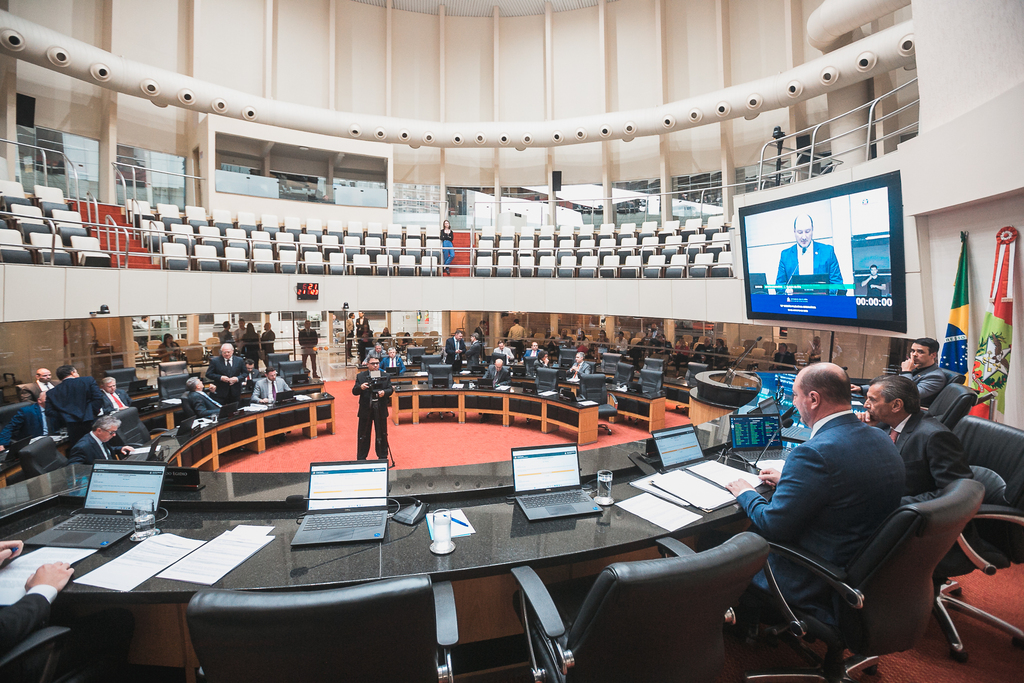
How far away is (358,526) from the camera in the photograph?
8.02 feet

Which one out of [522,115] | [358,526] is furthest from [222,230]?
[358,526]

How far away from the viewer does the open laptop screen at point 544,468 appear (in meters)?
2.82

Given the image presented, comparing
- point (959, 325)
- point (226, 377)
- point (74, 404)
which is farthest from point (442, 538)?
point (226, 377)

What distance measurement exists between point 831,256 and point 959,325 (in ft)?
5.85

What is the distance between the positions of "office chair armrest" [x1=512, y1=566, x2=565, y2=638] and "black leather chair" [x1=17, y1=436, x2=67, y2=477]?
454 cm

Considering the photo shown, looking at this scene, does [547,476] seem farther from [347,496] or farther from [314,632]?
[314,632]

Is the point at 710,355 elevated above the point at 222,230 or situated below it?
below

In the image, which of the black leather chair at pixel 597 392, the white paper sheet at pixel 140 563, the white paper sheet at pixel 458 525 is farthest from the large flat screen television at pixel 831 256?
the white paper sheet at pixel 140 563

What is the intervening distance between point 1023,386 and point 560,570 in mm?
4362

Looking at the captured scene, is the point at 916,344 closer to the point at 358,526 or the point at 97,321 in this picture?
the point at 358,526

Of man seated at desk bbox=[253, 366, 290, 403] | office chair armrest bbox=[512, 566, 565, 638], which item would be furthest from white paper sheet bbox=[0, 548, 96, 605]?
man seated at desk bbox=[253, 366, 290, 403]

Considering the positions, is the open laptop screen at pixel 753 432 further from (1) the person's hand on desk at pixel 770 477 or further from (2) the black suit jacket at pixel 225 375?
(2) the black suit jacket at pixel 225 375

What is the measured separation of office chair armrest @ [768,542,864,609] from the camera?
1931 millimetres

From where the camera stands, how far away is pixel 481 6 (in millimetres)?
16406
